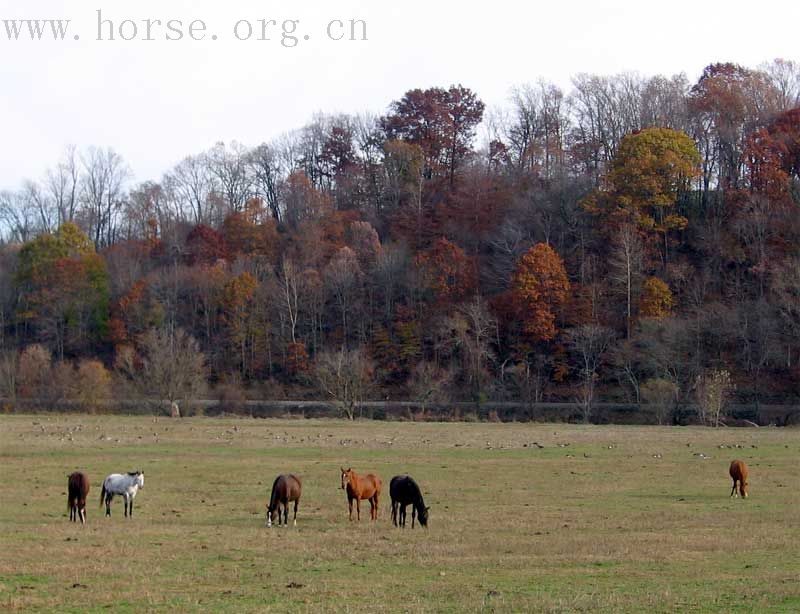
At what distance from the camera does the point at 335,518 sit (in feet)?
79.5

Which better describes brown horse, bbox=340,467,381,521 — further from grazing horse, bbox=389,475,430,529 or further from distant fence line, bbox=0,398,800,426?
distant fence line, bbox=0,398,800,426

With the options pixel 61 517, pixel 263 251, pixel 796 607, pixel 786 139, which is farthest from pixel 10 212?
pixel 796 607

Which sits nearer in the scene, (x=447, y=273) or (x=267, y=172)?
(x=447, y=273)

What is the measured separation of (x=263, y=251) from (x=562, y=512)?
73519mm

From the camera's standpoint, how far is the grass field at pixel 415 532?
14719 mm

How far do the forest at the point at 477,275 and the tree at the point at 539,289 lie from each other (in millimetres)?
178

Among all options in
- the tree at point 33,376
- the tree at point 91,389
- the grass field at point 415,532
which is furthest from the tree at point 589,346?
the tree at point 33,376

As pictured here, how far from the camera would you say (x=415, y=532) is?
21.8m

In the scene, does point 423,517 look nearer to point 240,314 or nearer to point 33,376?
point 33,376

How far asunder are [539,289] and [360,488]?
55439 mm

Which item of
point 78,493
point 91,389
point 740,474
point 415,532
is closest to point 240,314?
point 91,389

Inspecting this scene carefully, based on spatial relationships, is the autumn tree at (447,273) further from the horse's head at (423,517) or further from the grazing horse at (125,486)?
the horse's head at (423,517)

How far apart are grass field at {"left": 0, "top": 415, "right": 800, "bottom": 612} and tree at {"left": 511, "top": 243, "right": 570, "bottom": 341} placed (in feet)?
107

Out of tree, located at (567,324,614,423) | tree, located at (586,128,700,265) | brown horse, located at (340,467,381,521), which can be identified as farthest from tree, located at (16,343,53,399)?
brown horse, located at (340,467,381,521)
